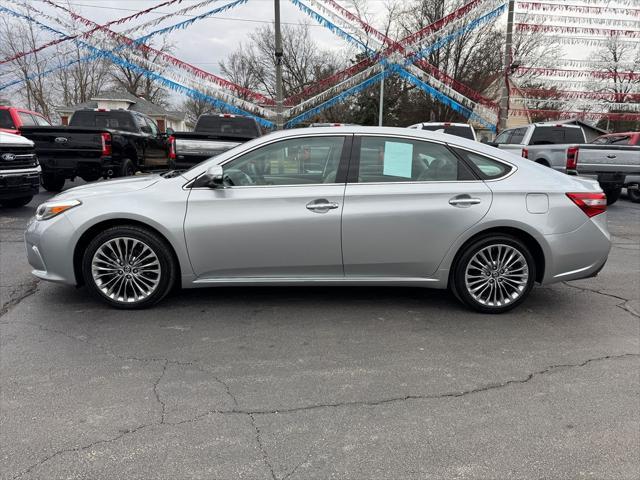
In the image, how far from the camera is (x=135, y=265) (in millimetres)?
4168

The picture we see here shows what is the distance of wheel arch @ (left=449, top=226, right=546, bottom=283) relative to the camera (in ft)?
13.8

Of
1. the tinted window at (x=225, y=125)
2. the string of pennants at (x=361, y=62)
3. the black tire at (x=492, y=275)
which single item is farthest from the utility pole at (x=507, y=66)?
the black tire at (x=492, y=275)

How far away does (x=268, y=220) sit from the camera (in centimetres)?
405

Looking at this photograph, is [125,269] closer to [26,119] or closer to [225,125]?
[225,125]

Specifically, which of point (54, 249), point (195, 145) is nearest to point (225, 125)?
point (195, 145)

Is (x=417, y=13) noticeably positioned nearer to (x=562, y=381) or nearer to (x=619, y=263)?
(x=619, y=263)

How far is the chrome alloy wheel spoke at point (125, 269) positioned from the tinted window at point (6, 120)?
986cm

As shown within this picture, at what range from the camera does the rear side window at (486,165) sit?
14.0ft

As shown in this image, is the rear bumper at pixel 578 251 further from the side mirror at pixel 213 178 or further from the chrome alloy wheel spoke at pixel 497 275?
the side mirror at pixel 213 178

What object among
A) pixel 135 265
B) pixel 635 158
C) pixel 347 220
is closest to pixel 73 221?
pixel 135 265

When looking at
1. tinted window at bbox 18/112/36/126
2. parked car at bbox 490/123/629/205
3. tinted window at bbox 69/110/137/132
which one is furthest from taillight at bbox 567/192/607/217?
tinted window at bbox 18/112/36/126

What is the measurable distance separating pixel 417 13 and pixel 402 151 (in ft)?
90.1

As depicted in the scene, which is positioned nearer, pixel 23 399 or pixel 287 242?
pixel 23 399

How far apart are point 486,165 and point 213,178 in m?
2.39
